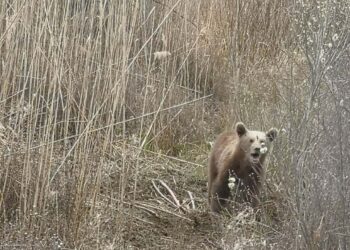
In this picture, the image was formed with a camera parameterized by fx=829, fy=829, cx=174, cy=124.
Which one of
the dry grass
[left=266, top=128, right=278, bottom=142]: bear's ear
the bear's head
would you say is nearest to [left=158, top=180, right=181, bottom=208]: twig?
the dry grass

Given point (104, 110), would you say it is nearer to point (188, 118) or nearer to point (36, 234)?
point (36, 234)

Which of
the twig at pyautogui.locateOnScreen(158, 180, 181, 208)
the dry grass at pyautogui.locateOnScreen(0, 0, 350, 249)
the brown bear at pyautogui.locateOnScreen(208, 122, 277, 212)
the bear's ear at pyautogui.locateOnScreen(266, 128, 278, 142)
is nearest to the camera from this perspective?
the dry grass at pyautogui.locateOnScreen(0, 0, 350, 249)

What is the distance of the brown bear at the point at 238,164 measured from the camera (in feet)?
18.3

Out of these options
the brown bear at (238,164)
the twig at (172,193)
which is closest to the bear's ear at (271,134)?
the brown bear at (238,164)

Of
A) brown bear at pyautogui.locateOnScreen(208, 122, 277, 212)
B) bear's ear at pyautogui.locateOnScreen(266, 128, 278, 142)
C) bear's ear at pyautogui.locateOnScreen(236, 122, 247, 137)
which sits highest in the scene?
bear's ear at pyautogui.locateOnScreen(266, 128, 278, 142)

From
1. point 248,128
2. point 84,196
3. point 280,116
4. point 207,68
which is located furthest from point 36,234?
point 207,68

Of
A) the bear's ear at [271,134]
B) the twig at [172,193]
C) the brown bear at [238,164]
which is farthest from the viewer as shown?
the brown bear at [238,164]

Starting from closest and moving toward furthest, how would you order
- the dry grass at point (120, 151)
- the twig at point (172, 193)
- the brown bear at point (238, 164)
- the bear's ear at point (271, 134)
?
the dry grass at point (120, 151) → the bear's ear at point (271, 134) → the twig at point (172, 193) → the brown bear at point (238, 164)

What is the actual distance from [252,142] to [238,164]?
0.35 metres

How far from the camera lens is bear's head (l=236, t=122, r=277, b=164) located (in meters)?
5.52

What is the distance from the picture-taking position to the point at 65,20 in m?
4.39

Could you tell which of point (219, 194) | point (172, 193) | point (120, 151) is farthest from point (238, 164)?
point (120, 151)

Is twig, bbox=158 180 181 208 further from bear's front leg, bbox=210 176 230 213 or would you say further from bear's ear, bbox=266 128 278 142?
bear's ear, bbox=266 128 278 142

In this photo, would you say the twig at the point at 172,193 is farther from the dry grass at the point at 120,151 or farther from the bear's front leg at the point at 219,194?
the bear's front leg at the point at 219,194
